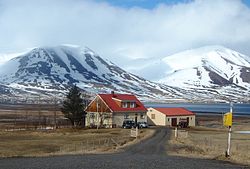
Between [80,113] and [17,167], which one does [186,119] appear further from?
[17,167]

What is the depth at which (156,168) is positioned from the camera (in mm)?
25844

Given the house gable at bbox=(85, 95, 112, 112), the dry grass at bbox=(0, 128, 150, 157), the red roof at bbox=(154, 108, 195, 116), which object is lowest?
the dry grass at bbox=(0, 128, 150, 157)

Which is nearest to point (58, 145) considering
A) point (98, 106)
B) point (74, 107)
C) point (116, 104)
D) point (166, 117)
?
point (74, 107)

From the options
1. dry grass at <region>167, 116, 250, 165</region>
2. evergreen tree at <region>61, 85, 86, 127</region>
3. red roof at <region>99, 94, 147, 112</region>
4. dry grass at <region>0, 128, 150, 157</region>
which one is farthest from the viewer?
red roof at <region>99, 94, 147, 112</region>

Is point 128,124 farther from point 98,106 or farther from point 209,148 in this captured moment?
point 209,148

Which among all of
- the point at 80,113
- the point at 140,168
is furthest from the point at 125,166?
the point at 80,113

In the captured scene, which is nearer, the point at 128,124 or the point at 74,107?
the point at 128,124

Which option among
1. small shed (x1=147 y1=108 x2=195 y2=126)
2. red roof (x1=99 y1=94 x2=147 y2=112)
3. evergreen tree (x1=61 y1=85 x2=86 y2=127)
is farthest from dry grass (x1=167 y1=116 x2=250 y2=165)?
small shed (x1=147 y1=108 x2=195 y2=126)

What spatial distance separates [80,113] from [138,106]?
1398 cm

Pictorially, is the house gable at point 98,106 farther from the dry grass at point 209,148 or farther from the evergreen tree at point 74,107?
the dry grass at point 209,148

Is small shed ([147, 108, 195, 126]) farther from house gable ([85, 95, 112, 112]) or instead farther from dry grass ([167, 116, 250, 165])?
dry grass ([167, 116, 250, 165])

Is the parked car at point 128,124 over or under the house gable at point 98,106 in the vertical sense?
under

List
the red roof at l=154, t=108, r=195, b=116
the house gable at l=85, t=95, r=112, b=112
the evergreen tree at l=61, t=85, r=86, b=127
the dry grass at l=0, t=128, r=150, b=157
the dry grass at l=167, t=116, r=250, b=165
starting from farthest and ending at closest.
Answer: the red roof at l=154, t=108, r=195, b=116
the house gable at l=85, t=95, r=112, b=112
the evergreen tree at l=61, t=85, r=86, b=127
the dry grass at l=0, t=128, r=150, b=157
the dry grass at l=167, t=116, r=250, b=165

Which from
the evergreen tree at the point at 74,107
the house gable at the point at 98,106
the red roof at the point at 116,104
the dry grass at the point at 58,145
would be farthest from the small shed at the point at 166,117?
the dry grass at the point at 58,145
